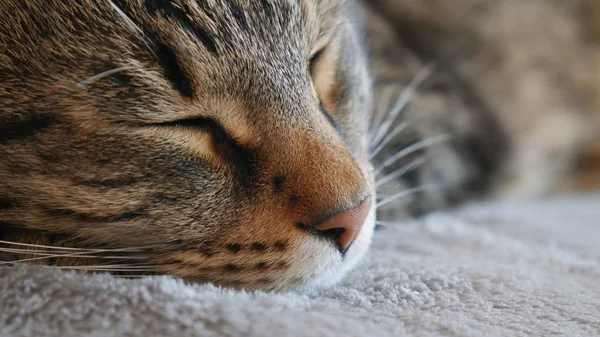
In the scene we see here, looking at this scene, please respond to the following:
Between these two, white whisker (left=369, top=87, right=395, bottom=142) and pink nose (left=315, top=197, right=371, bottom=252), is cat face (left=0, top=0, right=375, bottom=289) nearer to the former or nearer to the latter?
pink nose (left=315, top=197, right=371, bottom=252)

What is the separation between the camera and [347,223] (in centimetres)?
73

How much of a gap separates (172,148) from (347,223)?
9.5 inches

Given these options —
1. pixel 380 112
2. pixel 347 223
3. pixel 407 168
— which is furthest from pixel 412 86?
pixel 347 223

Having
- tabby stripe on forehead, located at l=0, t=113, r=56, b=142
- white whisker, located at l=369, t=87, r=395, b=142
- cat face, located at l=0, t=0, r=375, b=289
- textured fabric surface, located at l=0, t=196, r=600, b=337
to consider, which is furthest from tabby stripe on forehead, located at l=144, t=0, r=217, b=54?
white whisker, located at l=369, t=87, r=395, b=142

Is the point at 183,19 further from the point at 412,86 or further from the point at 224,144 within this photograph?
the point at 412,86

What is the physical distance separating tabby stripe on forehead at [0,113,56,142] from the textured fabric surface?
162mm

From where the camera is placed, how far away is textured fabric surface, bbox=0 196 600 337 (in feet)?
1.81

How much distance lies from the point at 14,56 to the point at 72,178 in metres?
0.16

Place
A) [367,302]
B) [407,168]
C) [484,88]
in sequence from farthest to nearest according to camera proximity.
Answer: [484,88] → [407,168] → [367,302]

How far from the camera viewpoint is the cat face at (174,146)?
682 millimetres

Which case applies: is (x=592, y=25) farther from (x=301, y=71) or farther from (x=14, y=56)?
(x=14, y=56)

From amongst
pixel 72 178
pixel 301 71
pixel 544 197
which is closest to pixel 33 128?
pixel 72 178

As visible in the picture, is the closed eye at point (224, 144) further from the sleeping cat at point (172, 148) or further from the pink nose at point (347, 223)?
the pink nose at point (347, 223)

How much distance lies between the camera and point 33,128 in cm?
69
